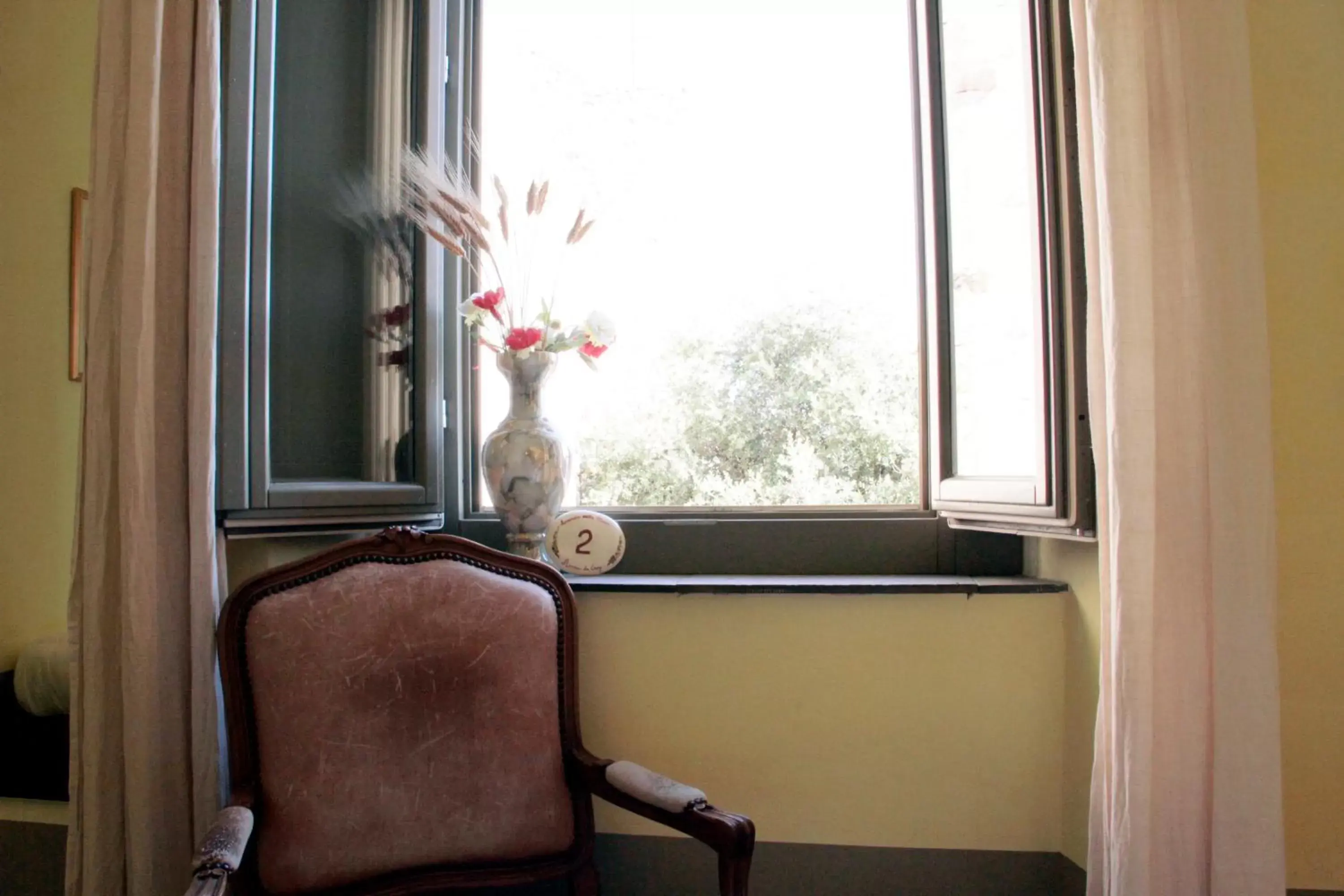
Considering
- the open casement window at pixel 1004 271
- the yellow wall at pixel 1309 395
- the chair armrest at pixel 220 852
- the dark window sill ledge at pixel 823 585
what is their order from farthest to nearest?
1. the dark window sill ledge at pixel 823 585
2. the open casement window at pixel 1004 271
3. the yellow wall at pixel 1309 395
4. the chair armrest at pixel 220 852

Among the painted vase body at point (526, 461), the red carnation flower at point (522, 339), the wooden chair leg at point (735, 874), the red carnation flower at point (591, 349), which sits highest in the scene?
the red carnation flower at point (522, 339)

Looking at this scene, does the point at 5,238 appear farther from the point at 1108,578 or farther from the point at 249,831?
the point at 1108,578

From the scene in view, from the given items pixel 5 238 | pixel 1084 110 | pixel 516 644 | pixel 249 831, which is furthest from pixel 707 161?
pixel 5 238

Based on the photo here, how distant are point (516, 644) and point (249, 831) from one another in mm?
423

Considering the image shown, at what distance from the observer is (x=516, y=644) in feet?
4.34

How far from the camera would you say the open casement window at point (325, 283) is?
132 cm

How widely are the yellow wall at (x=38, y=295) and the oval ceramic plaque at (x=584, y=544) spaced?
3.83 ft

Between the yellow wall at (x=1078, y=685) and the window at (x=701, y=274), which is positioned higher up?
the window at (x=701, y=274)

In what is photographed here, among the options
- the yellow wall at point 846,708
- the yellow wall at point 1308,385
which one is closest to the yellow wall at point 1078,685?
the yellow wall at point 846,708

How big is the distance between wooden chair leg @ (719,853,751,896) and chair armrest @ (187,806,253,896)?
55cm

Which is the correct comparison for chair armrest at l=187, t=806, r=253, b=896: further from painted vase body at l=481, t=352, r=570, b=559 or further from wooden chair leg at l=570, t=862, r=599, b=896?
painted vase body at l=481, t=352, r=570, b=559

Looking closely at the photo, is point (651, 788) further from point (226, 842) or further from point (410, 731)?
point (226, 842)

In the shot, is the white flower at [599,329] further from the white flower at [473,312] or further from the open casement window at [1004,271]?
the open casement window at [1004,271]

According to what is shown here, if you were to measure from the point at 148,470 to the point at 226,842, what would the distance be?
543 mm
